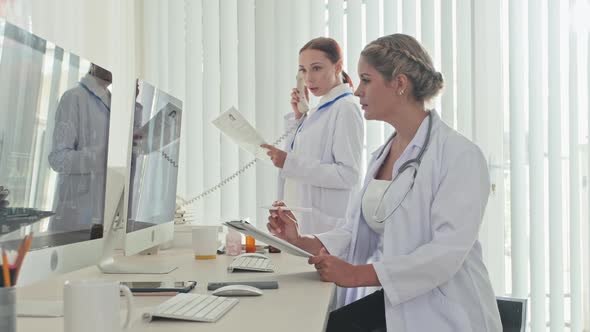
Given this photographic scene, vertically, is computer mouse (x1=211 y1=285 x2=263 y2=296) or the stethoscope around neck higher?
the stethoscope around neck

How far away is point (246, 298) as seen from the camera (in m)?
1.68

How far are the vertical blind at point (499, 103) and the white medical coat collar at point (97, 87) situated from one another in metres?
2.39

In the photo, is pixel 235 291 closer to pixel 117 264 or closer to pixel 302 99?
pixel 117 264

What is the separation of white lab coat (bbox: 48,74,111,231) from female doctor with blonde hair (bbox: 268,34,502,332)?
2.19 ft

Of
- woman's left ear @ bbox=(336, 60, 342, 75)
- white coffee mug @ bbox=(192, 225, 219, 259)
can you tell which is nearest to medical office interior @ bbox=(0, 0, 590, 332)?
white coffee mug @ bbox=(192, 225, 219, 259)

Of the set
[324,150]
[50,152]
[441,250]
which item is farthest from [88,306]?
[324,150]

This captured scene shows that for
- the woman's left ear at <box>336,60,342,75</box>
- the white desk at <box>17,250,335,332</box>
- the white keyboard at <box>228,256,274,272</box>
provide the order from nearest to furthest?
the white desk at <box>17,250,335,332</box> → the white keyboard at <box>228,256,274,272</box> → the woman's left ear at <box>336,60,342,75</box>

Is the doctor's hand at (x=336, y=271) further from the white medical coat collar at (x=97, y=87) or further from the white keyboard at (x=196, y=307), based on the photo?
the white medical coat collar at (x=97, y=87)

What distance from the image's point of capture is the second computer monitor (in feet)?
6.17

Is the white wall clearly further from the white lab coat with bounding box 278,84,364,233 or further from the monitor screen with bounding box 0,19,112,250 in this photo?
the monitor screen with bounding box 0,19,112,250

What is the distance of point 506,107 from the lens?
3.85 metres

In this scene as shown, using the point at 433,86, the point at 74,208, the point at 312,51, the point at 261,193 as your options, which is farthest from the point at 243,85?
the point at 74,208

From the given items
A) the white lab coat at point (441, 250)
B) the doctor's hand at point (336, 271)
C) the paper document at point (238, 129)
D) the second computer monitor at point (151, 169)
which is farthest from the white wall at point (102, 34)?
the white lab coat at point (441, 250)

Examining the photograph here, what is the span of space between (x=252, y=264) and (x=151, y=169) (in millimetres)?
428
